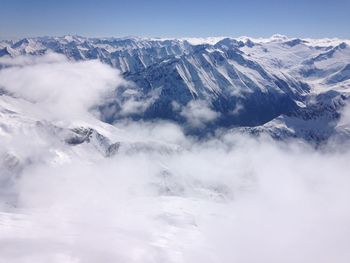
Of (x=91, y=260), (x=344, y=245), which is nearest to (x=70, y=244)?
(x=91, y=260)

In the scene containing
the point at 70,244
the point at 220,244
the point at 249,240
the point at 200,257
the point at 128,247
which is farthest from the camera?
the point at 249,240

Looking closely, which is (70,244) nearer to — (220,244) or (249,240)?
(220,244)

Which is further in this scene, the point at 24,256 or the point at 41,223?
the point at 41,223

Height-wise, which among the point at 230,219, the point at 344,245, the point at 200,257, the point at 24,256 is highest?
the point at 230,219

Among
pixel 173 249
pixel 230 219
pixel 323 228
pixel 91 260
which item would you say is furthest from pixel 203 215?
pixel 91 260

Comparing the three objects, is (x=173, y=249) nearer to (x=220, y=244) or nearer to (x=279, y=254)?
(x=220, y=244)

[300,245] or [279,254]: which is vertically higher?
[300,245]

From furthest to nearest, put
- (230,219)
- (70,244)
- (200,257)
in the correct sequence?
(230,219) → (200,257) → (70,244)

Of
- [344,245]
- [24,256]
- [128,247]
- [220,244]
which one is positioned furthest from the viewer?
[344,245]

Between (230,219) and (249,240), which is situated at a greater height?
(230,219)
